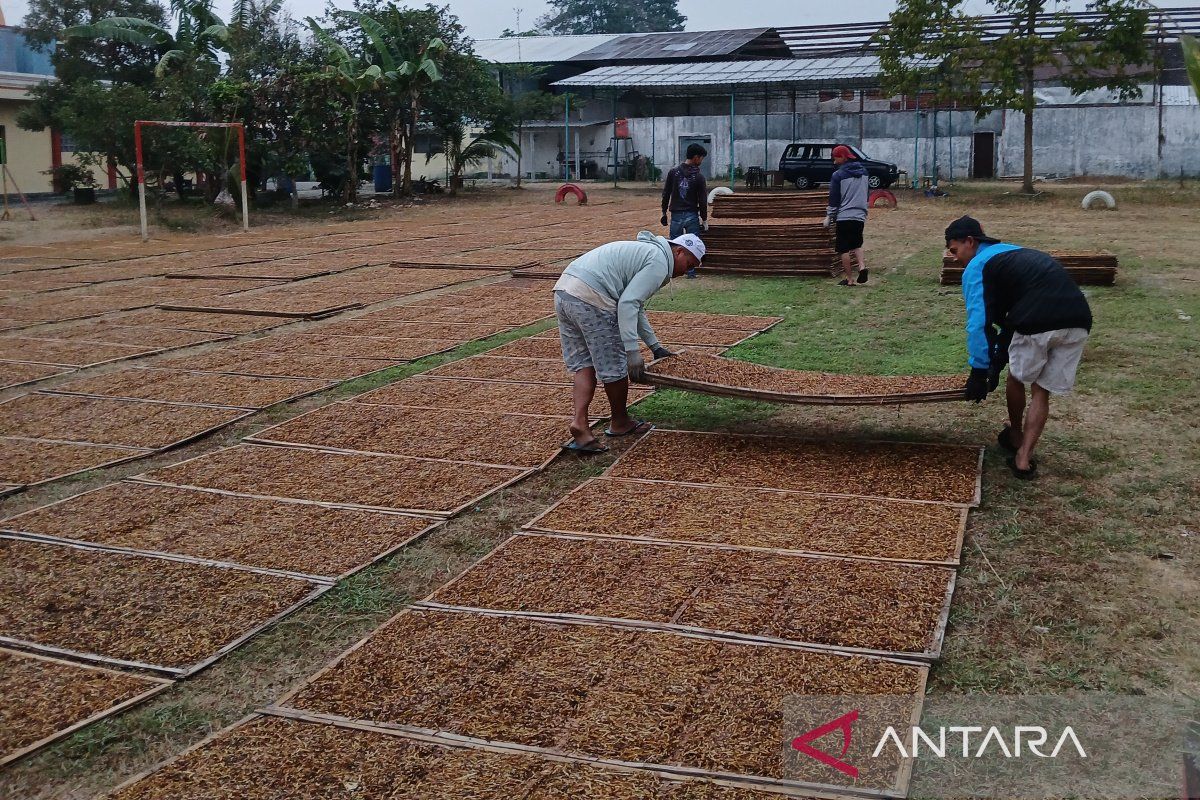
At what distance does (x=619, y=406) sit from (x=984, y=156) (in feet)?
106

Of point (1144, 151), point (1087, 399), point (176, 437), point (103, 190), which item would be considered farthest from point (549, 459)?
point (1144, 151)

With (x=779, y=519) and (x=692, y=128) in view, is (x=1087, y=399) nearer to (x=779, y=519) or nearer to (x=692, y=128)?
(x=779, y=519)

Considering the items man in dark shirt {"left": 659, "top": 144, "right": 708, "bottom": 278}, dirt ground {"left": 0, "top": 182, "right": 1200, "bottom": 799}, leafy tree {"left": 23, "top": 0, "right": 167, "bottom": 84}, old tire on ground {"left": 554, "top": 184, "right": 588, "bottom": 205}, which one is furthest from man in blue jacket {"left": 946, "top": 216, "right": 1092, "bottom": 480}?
leafy tree {"left": 23, "top": 0, "right": 167, "bottom": 84}

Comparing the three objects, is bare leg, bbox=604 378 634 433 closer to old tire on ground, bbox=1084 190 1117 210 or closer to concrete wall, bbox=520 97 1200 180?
old tire on ground, bbox=1084 190 1117 210

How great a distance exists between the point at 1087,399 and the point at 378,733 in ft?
19.2

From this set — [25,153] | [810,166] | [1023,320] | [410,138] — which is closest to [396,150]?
[410,138]

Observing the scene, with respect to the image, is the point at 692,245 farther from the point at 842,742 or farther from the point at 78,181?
the point at 78,181

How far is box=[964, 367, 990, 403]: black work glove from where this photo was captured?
19.3ft

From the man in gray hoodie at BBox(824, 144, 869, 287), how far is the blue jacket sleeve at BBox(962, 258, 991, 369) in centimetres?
668

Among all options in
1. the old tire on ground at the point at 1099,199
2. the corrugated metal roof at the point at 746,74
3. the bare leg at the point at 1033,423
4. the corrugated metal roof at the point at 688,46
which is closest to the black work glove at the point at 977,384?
the bare leg at the point at 1033,423

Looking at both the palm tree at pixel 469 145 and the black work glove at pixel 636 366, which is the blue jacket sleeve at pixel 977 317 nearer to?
the black work glove at pixel 636 366

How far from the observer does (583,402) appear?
21.7 ft

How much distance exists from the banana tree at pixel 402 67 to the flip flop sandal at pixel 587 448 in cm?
2279

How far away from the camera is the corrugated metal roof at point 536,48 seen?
4375 cm
